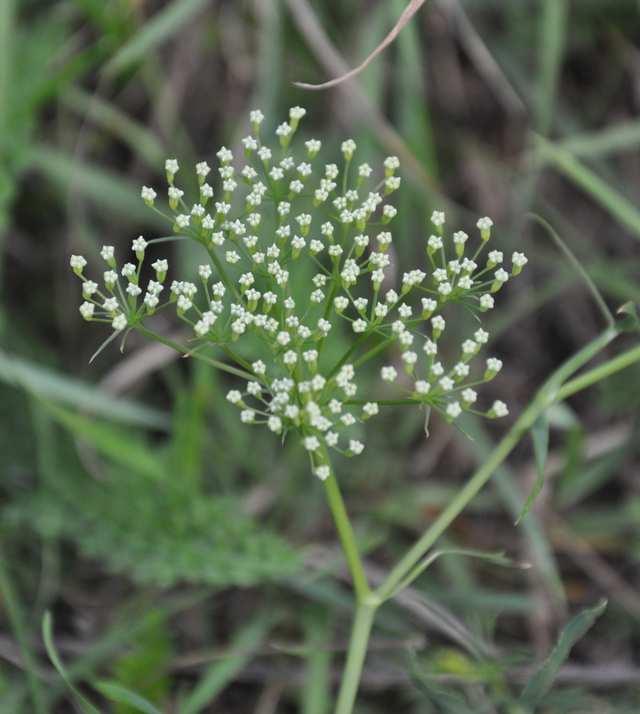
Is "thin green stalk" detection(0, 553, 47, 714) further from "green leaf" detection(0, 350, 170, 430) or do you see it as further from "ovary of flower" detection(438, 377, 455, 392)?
"ovary of flower" detection(438, 377, 455, 392)

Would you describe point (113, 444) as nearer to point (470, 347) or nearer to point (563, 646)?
point (470, 347)

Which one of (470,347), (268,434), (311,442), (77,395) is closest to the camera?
(311,442)

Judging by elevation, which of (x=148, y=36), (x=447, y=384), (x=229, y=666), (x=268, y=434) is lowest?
(x=229, y=666)

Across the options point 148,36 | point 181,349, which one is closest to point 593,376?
point 181,349

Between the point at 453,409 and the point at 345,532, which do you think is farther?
the point at 345,532

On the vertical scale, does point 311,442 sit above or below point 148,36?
below

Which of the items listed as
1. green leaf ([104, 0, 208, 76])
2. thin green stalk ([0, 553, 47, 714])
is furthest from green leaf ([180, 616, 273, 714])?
green leaf ([104, 0, 208, 76])

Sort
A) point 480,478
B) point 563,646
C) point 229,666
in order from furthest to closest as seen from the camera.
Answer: point 229,666
point 480,478
point 563,646
